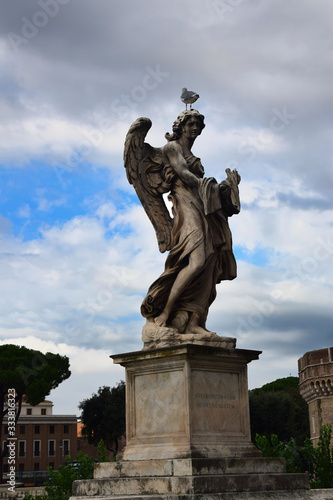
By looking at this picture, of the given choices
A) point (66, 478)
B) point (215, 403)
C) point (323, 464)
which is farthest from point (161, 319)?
point (66, 478)

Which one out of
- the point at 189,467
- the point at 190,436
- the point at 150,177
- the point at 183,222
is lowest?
the point at 189,467

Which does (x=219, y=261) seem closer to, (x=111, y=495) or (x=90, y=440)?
(x=111, y=495)

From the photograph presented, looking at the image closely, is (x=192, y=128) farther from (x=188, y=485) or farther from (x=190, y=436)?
(x=188, y=485)

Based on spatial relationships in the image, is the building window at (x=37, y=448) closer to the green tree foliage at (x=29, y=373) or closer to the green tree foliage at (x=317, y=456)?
the green tree foliage at (x=29, y=373)

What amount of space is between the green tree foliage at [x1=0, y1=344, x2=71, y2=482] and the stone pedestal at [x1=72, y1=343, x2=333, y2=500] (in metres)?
38.2

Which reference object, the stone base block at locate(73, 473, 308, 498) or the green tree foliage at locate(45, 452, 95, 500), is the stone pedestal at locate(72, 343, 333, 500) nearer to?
the stone base block at locate(73, 473, 308, 498)

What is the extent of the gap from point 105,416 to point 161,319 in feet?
168

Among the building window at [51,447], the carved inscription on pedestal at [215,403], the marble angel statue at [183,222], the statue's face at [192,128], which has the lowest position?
the building window at [51,447]

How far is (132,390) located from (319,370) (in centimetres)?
4324

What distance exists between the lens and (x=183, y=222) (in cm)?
831

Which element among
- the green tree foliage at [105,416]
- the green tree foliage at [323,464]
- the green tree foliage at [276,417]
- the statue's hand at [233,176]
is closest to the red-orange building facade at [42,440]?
the green tree foliage at [105,416]

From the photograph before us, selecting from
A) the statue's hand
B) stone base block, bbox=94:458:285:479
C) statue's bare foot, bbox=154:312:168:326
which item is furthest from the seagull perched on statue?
stone base block, bbox=94:458:285:479

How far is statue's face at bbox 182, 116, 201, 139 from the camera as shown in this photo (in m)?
8.66

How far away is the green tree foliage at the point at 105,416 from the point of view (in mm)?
56562
